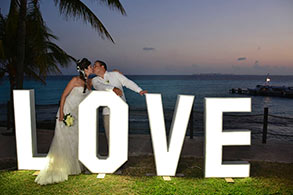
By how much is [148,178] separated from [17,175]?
2526mm

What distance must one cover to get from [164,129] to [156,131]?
0.16 metres

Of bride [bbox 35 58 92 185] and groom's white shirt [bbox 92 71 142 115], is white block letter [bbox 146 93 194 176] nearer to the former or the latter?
groom's white shirt [bbox 92 71 142 115]

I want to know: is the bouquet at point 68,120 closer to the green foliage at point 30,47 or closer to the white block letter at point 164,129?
the white block letter at point 164,129

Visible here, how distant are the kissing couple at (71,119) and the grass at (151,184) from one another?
21 cm

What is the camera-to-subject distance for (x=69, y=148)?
16.8 ft

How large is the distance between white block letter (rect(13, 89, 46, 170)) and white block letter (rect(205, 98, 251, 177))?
322 centimetres

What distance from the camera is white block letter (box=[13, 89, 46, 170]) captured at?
5.05m

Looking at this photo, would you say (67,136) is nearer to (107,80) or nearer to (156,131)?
(107,80)

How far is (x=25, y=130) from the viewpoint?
16.7 feet

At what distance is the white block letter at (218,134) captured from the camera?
194 inches

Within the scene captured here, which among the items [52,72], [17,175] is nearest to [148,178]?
[17,175]

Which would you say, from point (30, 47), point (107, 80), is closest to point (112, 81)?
point (107, 80)

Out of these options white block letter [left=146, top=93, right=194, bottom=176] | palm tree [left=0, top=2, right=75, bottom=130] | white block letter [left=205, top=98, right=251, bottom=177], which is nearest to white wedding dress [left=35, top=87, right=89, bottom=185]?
white block letter [left=146, top=93, right=194, bottom=176]

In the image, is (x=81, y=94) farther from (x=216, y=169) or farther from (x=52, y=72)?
(x=52, y=72)
